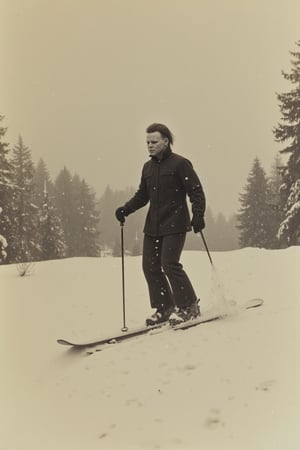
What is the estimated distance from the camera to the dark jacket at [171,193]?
4.12 meters

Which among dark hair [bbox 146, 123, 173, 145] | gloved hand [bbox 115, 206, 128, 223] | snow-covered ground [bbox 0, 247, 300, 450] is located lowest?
snow-covered ground [bbox 0, 247, 300, 450]

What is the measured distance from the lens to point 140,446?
7.85 ft

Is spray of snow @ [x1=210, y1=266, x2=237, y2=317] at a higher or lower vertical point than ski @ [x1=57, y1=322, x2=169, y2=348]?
higher

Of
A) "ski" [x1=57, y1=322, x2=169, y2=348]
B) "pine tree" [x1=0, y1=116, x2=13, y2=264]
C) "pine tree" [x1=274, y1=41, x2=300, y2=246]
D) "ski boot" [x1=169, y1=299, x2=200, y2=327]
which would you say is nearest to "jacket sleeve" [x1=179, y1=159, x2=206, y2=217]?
"ski boot" [x1=169, y1=299, x2=200, y2=327]

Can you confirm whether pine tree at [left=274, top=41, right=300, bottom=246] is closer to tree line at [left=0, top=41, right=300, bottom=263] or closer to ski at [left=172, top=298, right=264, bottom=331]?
tree line at [left=0, top=41, right=300, bottom=263]

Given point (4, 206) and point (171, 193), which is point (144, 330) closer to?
point (171, 193)

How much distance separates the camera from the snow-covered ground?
8.03 ft

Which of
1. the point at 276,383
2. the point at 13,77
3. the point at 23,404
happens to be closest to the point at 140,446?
the point at 276,383

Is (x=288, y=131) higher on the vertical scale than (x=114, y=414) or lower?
higher

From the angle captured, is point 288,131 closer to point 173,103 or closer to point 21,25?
point 173,103

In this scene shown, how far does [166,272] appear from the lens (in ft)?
13.6

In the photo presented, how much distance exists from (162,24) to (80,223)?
16.7 m

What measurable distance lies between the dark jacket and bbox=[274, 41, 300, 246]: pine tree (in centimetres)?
216

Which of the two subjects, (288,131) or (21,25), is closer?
(21,25)
